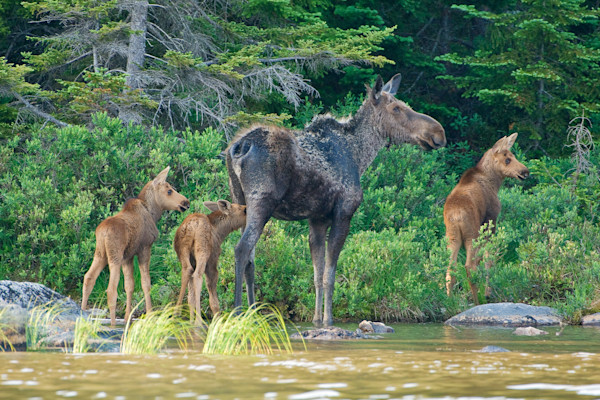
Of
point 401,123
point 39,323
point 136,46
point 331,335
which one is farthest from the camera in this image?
point 136,46

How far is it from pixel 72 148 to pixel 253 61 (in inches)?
194

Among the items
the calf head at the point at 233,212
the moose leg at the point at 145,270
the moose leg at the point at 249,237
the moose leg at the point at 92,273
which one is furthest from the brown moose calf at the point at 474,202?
the moose leg at the point at 92,273

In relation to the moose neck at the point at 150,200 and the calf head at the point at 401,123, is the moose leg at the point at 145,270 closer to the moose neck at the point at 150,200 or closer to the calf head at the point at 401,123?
the moose neck at the point at 150,200

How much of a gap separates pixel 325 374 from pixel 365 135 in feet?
17.4

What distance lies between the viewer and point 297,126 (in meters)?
20.0

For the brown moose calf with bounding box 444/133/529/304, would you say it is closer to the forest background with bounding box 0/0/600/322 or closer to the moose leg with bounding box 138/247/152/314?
the forest background with bounding box 0/0/600/322

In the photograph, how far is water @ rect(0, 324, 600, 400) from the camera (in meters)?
5.15

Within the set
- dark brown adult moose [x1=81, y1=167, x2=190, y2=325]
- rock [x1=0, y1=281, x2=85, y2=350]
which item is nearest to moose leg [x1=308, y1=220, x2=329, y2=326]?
dark brown adult moose [x1=81, y1=167, x2=190, y2=325]

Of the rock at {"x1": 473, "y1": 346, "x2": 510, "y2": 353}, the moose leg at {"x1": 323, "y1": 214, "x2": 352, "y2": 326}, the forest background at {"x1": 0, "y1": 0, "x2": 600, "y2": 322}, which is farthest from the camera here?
the forest background at {"x1": 0, "y1": 0, "x2": 600, "y2": 322}

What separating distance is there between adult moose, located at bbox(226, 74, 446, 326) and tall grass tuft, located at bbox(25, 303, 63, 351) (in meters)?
1.98

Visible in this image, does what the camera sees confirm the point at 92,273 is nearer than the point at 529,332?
No

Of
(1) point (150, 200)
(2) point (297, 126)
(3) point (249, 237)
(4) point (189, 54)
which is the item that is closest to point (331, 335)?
(3) point (249, 237)

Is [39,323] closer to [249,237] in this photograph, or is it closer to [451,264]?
[249,237]

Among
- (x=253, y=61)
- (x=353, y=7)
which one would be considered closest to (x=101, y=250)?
(x=253, y=61)
